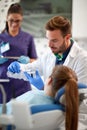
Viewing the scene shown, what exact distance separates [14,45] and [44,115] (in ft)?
4.59

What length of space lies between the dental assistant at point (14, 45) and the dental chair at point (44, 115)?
1012 mm

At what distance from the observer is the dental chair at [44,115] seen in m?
1.11

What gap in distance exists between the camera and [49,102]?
1454 millimetres

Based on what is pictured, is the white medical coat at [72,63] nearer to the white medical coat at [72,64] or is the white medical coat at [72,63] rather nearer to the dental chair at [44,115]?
the white medical coat at [72,64]

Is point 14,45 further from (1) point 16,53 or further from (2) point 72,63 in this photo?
(2) point 72,63

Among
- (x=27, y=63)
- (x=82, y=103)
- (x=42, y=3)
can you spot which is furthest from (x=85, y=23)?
(x=82, y=103)

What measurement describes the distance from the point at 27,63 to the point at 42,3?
175 centimetres

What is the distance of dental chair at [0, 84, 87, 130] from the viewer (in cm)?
111

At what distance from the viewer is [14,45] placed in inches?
102

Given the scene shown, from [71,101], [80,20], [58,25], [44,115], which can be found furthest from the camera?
[80,20]

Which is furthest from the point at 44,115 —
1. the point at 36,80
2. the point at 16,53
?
the point at 16,53

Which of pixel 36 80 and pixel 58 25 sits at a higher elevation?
pixel 58 25

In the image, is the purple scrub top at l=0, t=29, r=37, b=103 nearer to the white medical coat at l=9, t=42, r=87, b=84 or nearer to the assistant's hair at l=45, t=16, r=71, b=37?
the white medical coat at l=9, t=42, r=87, b=84

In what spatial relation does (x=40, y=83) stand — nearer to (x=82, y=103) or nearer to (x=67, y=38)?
(x=67, y=38)
